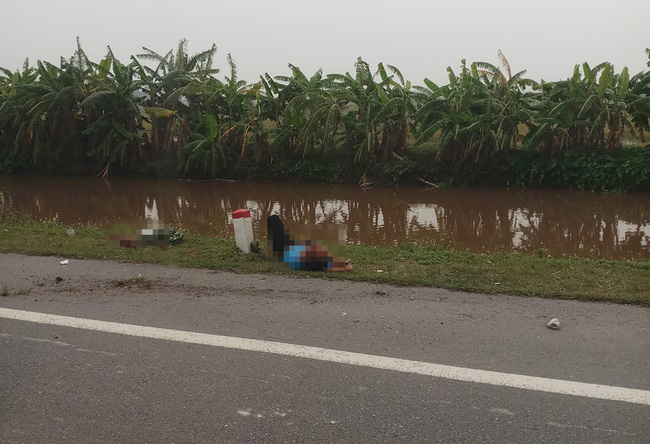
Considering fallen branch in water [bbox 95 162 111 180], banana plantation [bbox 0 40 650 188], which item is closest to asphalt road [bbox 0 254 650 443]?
banana plantation [bbox 0 40 650 188]

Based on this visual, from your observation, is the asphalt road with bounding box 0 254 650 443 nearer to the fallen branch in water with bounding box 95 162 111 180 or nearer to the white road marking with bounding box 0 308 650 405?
the white road marking with bounding box 0 308 650 405

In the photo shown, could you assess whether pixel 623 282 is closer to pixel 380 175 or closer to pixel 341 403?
pixel 341 403

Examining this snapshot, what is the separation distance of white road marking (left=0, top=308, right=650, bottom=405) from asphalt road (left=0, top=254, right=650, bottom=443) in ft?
0.23

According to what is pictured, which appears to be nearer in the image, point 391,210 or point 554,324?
point 554,324

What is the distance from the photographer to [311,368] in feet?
12.9

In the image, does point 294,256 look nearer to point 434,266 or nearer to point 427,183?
point 434,266

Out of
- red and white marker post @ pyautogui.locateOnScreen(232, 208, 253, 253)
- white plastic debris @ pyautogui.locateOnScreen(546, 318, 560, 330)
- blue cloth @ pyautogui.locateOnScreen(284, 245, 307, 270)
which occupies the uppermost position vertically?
red and white marker post @ pyautogui.locateOnScreen(232, 208, 253, 253)

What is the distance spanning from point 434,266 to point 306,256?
4.98 ft

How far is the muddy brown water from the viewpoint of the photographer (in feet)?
34.2

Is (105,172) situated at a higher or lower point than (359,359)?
higher

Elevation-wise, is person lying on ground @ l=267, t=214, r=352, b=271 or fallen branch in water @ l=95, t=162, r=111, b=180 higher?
fallen branch in water @ l=95, t=162, r=111, b=180

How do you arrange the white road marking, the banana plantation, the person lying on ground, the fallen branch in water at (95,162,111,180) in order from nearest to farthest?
the white road marking
the person lying on ground
the banana plantation
the fallen branch in water at (95,162,111,180)

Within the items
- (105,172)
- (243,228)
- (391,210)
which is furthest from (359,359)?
(105,172)

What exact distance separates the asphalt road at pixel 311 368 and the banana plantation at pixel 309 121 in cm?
1273
